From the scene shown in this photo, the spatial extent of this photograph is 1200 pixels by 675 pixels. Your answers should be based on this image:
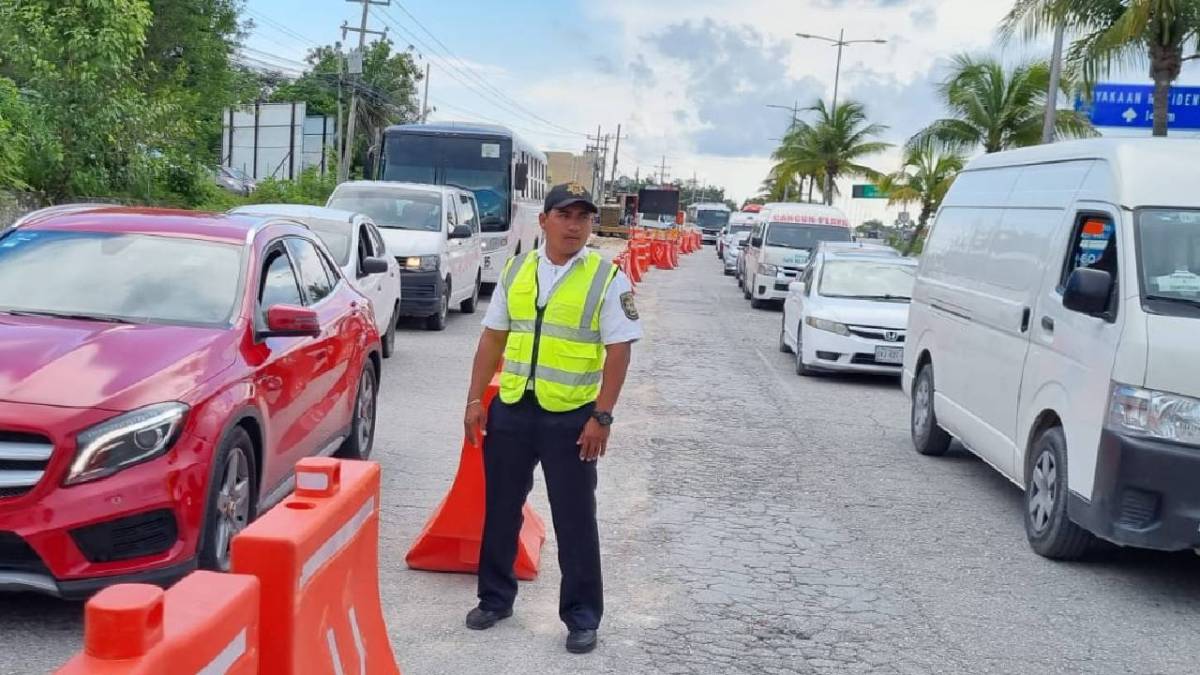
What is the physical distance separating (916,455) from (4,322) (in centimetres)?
690

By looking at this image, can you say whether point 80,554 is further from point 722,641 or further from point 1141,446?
point 1141,446

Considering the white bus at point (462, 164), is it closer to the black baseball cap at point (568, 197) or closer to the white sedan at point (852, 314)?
the white sedan at point (852, 314)

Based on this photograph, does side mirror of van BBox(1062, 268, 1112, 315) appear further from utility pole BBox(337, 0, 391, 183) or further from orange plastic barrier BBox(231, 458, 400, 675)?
utility pole BBox(337, 0, 391, 183)

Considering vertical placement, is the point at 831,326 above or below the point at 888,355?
above

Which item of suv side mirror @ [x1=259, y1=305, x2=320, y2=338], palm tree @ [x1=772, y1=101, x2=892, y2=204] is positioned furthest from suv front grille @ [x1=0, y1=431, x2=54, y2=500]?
palm tree @ [x1=772, y1=101, x2=892, y2=204]

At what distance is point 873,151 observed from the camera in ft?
180

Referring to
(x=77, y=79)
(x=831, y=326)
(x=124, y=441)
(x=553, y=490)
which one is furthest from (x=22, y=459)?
(x=77, y=79)

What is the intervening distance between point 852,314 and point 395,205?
682 centimetres

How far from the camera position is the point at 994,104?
33156 mm

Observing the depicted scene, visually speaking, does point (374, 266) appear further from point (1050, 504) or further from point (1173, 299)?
point (1173, 299)

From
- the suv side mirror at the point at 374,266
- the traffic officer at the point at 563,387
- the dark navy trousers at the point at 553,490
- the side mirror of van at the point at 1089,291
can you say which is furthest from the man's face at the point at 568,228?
the suv side mirror at the point at 374,266

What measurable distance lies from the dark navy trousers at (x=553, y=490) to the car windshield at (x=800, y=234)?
1949 centimetres

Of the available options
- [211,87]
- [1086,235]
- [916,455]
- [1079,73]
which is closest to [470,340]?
[916,455]

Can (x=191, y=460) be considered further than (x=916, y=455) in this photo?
No
